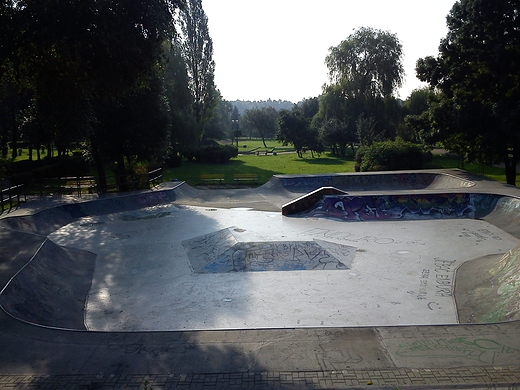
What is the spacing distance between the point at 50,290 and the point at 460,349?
850cm

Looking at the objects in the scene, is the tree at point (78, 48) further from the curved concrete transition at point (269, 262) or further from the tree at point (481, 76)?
the tree at point (481, 76)

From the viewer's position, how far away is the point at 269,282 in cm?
1104

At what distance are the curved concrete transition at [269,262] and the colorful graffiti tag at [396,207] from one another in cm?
5

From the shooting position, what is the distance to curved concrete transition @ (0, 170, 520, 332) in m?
8.92

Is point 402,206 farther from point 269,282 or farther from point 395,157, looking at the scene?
point 395,157

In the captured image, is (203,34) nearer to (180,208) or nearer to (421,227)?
(180,208)

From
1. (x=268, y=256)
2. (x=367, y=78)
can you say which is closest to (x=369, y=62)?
(x=367, y=78)

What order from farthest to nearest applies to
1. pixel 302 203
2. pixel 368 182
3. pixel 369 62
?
pixel 369 62 < pixel 368 182 < pixel 302 203

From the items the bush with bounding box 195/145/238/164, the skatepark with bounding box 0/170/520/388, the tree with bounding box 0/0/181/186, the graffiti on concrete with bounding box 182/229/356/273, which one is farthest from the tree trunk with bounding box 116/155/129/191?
the bush with bounding box 195/145/238/164

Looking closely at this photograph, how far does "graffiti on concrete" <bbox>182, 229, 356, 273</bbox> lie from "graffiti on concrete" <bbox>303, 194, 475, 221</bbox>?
4.92 m

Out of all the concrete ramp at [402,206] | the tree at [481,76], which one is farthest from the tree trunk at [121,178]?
the tree at [481,76]

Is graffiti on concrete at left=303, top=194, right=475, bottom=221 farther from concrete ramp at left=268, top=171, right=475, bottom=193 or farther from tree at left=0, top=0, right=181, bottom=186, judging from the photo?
tree at left=0, top=0, right=181, bottom=186

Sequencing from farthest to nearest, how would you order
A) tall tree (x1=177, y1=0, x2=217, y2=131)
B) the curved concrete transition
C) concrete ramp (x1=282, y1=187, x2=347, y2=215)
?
tall tree (x1=177, y1=0, x2=217, y2=131) → concrete ramp (x1=282, y1=187, x2=347, y2=215) → the curved concrete transition

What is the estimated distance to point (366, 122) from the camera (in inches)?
1719
